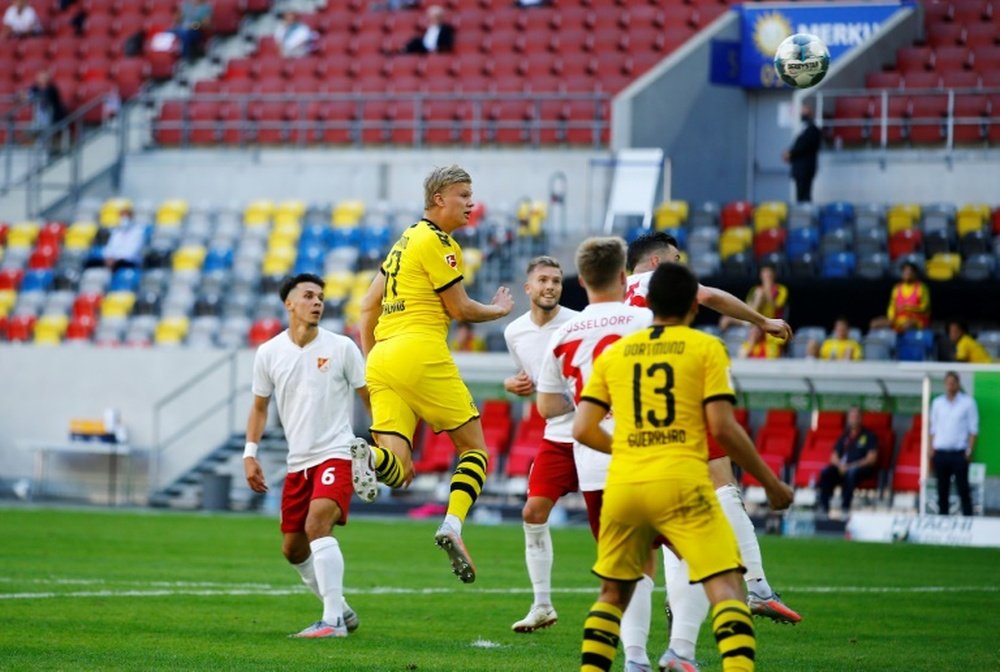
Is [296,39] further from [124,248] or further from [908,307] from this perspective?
[908,307]

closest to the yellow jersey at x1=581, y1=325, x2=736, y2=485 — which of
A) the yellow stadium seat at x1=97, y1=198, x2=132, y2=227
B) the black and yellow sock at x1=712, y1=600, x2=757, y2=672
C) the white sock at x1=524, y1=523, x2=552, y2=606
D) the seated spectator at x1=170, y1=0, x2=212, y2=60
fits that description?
the black and yellow sock at x1=712, y1=600, x2=757, y2=672

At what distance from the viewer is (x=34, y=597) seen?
13148mm

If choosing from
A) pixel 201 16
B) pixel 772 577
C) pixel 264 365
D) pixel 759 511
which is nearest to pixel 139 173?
pixel 201 16

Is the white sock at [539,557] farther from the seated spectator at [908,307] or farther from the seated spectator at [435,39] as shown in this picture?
the seated spectator at [435,39]

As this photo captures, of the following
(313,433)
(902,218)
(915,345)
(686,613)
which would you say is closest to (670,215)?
(902,218)

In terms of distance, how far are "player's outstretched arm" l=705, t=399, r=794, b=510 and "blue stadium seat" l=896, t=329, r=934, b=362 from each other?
16779mm

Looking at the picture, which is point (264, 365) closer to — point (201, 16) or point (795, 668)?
point (795, 668)

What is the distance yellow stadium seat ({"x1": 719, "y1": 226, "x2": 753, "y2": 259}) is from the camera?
26.3 meters

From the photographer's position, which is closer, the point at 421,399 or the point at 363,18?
the point at 421,399

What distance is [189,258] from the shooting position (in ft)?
100

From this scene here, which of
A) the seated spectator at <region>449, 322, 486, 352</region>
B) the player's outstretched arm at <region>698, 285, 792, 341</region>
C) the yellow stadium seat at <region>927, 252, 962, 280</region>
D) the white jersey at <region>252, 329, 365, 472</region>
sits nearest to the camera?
the player's outstretched arm at <region>698, 285, 792, 341</region>

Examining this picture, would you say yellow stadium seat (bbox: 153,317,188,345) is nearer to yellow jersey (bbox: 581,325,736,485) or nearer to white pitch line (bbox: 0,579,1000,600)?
white pitch line (bbox: 0,579,1000,600)

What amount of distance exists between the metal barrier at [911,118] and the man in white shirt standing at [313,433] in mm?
17932

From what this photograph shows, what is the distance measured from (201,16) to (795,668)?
2899 cm
